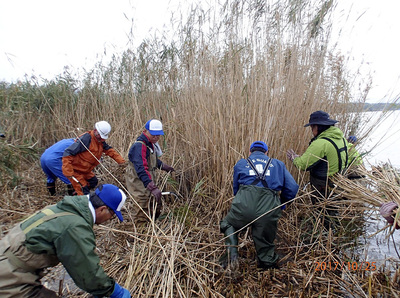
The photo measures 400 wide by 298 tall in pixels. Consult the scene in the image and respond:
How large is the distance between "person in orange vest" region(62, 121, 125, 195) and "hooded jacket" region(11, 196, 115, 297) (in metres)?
2.12

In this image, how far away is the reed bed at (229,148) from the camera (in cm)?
215

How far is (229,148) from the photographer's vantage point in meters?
2.98

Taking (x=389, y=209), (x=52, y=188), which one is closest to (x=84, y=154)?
(x=52, y=188)

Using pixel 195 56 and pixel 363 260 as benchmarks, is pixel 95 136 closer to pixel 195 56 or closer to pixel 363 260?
pixel 195 56

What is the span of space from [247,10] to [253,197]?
2.44 metres

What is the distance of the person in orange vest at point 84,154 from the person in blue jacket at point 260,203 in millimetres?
2088

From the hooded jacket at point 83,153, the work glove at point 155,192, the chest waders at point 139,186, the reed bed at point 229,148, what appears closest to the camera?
the reed bed at point 229,148

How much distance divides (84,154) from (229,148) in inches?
85.7

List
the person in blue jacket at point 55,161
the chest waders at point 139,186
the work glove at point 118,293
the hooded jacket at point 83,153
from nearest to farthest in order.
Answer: the work glove at point 118,293 < the chest waders at point 139,186 < the hooded jacket at point 83,153 < the person in blue jacket at point 55,161

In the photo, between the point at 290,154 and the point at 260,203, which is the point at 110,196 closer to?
the point at 260,203

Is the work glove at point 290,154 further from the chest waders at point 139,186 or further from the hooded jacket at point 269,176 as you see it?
the chest waders at point 139,186

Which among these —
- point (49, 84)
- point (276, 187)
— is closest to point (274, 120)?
point (276, 187)

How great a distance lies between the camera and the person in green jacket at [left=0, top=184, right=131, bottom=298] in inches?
51.3

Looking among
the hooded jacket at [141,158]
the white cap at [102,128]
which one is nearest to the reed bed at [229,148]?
the hooded jacket at [141,158]
